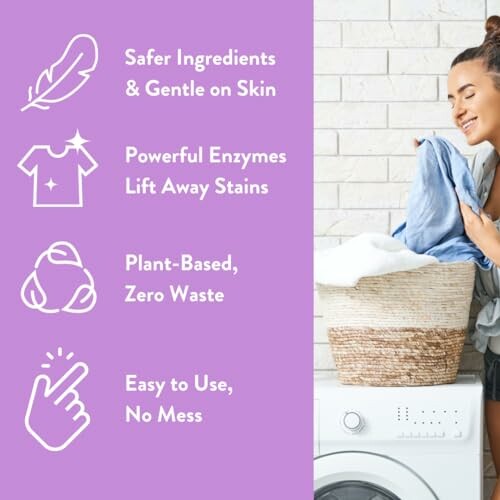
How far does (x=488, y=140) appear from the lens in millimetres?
2488

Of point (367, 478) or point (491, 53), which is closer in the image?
point (367, 478)

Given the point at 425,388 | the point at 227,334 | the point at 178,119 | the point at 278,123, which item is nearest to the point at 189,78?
the point at 178,119

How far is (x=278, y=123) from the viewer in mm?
1876

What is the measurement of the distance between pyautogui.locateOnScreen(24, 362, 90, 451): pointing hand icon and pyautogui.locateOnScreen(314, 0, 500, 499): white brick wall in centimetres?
107

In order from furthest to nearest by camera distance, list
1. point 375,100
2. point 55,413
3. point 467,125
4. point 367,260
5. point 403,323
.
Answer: point 375,100 → point 467,125 → point 403,323 → point 367,260 → point 55,413

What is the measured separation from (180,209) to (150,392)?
36cm

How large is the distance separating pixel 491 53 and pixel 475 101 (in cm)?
12

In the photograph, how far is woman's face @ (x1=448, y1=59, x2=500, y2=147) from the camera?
2.41 m

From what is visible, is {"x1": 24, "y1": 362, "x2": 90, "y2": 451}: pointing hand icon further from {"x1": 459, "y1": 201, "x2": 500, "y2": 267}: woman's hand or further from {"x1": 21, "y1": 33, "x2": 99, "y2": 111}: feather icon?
{"x1": 459, "y1": 201, "x2": 500, "y2": 267}: woman's hand

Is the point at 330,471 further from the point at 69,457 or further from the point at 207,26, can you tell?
the point at 207,26

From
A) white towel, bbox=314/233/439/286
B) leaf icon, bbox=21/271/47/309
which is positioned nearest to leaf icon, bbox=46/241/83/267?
leaf icon, bbox=21/271/47/309

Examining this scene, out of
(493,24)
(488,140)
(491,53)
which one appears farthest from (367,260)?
(493,24)

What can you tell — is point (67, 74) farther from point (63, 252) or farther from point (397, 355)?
point (397, 355)

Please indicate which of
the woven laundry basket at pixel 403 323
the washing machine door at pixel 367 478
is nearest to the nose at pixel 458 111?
the woven laundry basket at pixel 403 323
